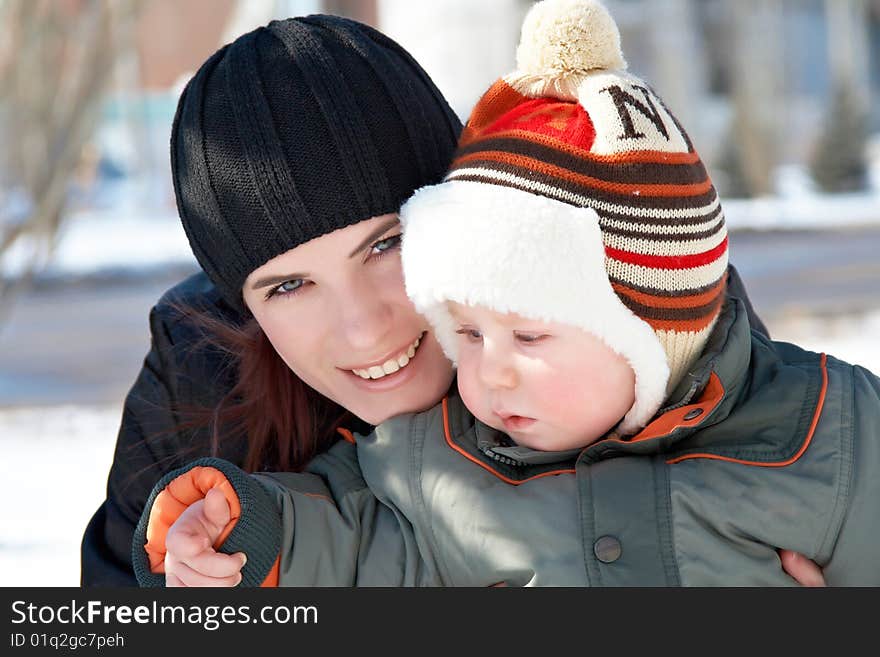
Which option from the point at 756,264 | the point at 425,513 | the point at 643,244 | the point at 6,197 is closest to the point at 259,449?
the point at 425,513

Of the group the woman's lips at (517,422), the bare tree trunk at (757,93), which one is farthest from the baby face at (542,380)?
the bare tree trunk at (757,93)

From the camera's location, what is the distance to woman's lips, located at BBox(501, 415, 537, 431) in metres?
1.78

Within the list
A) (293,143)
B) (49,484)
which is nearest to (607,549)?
(293,143)

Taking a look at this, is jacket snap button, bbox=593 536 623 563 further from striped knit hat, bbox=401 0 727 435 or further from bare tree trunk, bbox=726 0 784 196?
bare tree trunk, bbox=726 0 784 196

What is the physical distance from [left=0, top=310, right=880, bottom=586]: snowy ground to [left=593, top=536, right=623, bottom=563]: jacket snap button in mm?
2446

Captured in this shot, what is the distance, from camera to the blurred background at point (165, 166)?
5531 mm

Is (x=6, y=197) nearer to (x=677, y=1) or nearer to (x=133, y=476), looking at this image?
(x=133, y=476)

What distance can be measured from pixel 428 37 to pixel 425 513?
14600 mm

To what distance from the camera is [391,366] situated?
1.99m

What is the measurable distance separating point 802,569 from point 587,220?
Result: 0.59m

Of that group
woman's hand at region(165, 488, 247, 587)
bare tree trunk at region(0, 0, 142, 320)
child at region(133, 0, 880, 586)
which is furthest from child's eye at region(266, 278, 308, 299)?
bare tree trunk at region(0, 0, 142, 320)

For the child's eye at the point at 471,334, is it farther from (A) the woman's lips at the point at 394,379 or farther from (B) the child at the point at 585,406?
(A) the woman's lips at the point at 394,379

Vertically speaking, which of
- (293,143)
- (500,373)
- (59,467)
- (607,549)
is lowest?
(59,467)

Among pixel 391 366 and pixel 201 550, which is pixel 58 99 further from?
pixel 201 550
